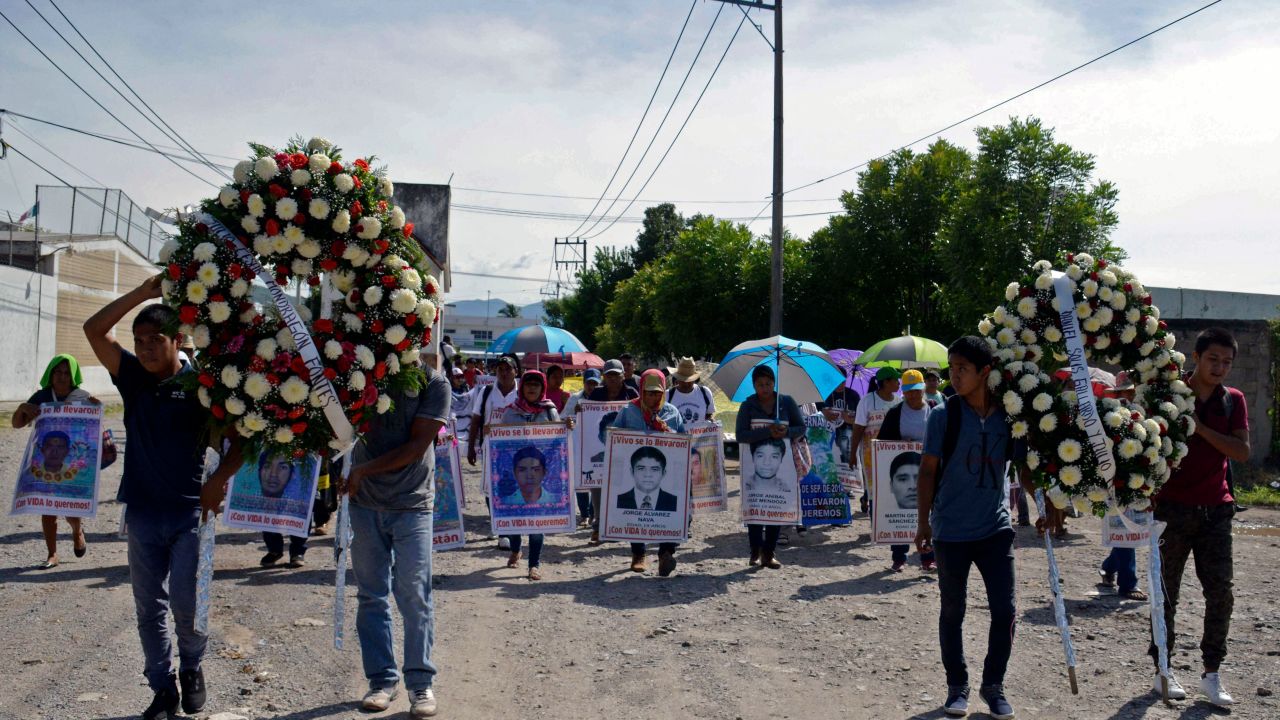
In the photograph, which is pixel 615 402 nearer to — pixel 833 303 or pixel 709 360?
pixel 833 303

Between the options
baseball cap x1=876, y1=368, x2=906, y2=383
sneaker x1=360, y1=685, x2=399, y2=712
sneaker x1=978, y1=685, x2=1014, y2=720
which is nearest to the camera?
sneaker x1=360, y1=685, x2=399, y2=712

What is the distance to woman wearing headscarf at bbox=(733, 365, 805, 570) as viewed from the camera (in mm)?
10227

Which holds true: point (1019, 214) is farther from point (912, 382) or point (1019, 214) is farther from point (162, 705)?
point (162, 705)

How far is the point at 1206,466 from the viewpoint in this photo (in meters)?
5.99

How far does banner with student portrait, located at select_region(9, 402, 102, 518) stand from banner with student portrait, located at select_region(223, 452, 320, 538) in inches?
47.8

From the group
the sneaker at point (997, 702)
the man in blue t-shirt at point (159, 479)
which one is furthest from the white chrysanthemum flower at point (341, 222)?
the sneaker at point (997, 702)

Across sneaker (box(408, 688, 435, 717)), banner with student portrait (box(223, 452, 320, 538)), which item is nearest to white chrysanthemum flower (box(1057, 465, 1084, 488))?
sneaker (box(408, 688, 435, 717))

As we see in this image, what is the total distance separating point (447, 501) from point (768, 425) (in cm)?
327

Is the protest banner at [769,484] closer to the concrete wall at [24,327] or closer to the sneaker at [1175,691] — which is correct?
the sneaker at [1175,691]

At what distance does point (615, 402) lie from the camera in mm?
11852

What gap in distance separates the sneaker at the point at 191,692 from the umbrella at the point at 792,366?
8098 millimetres

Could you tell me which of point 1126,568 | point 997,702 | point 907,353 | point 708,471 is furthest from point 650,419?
point 907,353

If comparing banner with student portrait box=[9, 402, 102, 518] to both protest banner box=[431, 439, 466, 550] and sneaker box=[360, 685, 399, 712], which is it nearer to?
protest banner box=[431, 439, 466, 550]

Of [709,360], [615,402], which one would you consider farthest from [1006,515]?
[709,360]
